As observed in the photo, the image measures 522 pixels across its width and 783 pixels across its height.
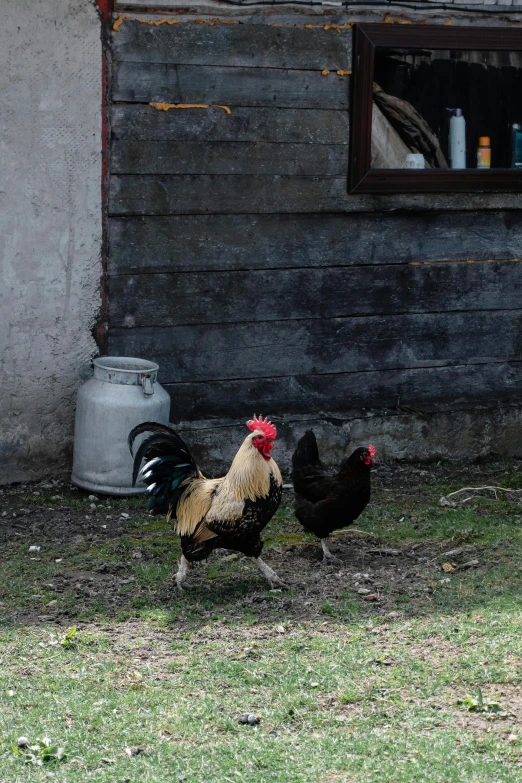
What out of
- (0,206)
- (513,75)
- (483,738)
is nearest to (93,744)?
(483,738)

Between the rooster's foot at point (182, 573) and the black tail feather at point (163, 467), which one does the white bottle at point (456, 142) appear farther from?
the rooster's foot at point (182, 573)

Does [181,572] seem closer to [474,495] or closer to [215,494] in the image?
[215,494]

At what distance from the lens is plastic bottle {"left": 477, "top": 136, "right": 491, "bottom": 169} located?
7742mm

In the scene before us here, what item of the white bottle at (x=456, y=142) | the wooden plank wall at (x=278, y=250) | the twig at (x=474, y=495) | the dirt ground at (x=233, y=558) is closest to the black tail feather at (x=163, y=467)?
the dirt ground at (x=233, y=558)

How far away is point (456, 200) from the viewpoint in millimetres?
7633

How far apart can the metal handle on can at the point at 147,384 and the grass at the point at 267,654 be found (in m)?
0.76

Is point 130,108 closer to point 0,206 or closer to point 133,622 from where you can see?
point 0,206

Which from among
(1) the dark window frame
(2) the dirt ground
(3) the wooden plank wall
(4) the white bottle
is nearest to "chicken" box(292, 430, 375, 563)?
(2) the dirt ground

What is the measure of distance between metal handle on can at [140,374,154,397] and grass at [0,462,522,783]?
76 cm

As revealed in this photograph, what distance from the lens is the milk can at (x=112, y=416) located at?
6688 mm

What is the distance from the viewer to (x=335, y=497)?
5852 mm

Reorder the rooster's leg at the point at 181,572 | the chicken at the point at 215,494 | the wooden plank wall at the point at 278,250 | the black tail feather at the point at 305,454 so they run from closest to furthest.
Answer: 1. the chicken at the point at 215,494
2. the rooster's leg at the point at 181,572
3. the black tail feather at the point at 305,454
4. the wooden plank wall at the point at 278,250

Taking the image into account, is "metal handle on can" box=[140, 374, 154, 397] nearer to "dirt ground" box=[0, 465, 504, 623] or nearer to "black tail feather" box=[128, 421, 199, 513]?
"dirt ground" box=[0, 465, 504, 623]

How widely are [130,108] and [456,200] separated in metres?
2.47
